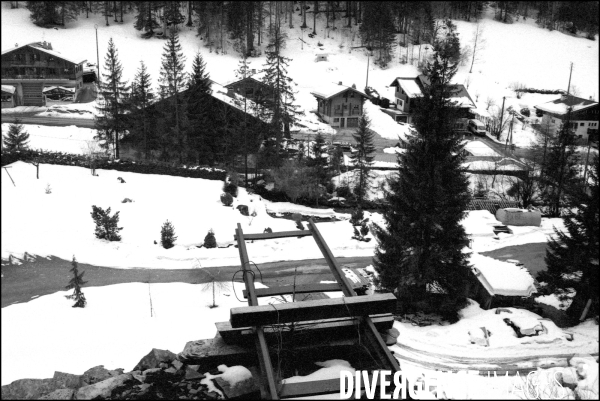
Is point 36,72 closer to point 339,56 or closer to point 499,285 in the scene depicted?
point 339,56

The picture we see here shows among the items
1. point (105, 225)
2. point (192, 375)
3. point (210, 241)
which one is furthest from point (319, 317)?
point (105, 225)

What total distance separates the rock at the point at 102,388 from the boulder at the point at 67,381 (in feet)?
1.56

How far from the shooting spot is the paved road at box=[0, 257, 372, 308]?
1691 cm

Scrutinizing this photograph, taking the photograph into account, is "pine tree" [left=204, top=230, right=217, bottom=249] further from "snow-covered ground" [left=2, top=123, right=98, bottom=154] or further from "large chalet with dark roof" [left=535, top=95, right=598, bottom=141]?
"large chalet with dark roof" [left=535, top=95, right=598, bottom=141]

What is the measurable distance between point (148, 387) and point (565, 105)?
41.2 meters

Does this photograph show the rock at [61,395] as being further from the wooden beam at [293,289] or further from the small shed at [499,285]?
the small shed at [499,285]

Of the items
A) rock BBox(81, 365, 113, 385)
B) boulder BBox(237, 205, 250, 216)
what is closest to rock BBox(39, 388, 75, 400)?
rock BBox(81, 365, 113, 385)

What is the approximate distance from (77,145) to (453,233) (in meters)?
22.4

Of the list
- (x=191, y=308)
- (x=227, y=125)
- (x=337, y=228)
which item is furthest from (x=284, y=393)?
(x=227, y=125)

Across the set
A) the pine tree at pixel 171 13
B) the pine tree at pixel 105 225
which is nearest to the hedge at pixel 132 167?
the pine tree at pixel 105 225

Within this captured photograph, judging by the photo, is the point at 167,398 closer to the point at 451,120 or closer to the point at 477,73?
the point at 451,120

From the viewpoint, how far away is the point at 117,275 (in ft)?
59.5

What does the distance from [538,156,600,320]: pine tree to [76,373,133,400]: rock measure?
1087 cm

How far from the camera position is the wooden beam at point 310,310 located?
5.24 m
